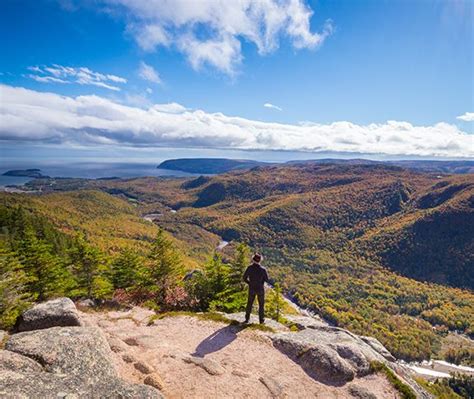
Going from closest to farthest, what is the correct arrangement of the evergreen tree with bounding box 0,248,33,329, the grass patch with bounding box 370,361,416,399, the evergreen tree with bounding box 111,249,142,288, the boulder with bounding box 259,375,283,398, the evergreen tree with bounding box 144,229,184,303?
the boulder with bounding box 259,375,283,398 < the grass patch with bounding box 370,361,416,399 < the evergreen tree with bounding box 0,248,33,329 < the evergreen tree with bounding box 144,229,184,303 < the evergreen tree with bounding box 111,249,142,288

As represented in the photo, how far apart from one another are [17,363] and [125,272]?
63.5 feet

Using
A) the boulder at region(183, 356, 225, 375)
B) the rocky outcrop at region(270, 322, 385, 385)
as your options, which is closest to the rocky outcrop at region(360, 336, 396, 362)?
the rocky outcrop at region(270, 322, 385, 385)

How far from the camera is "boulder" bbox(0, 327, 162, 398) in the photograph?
888 cm

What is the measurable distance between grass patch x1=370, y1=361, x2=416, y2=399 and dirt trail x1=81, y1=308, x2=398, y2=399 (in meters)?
0.34

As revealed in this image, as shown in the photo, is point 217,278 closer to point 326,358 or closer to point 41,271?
point 326,358

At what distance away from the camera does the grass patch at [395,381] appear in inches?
495

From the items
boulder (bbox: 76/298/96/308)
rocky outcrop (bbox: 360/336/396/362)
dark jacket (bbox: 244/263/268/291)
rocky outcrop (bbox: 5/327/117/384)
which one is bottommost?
rocky outcrop (bbox: 360/336/396/362)

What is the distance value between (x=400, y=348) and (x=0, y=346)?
5944 inches

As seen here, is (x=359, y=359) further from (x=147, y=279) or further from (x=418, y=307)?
(x=418, y=307)

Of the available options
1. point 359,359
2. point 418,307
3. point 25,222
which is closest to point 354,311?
point 418,307

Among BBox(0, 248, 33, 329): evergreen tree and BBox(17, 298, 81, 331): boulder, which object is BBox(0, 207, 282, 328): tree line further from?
BBox(17, 298, 81, 331): boulder

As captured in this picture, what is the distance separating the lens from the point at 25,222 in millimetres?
69938

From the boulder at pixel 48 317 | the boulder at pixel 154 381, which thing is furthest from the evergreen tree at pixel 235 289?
the boulder at pixel 154 381

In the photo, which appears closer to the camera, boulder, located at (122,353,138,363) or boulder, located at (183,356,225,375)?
boulder, located at (183,356,225,375)
